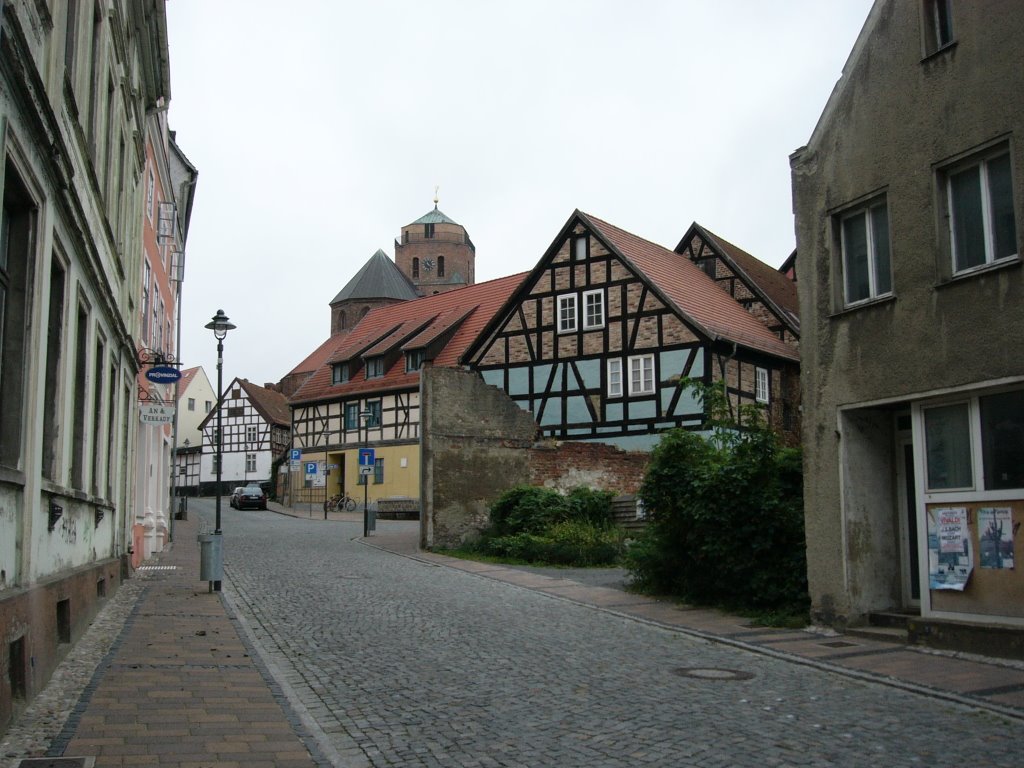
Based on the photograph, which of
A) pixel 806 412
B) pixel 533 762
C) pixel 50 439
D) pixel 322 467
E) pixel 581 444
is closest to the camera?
pixel 533 762

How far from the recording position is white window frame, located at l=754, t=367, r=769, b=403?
118 ft

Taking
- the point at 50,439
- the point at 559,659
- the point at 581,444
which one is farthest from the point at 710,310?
the point at 50,439

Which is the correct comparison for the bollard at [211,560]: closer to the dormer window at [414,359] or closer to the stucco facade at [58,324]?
the stucco facade at [58,324]

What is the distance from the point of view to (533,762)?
675 cm

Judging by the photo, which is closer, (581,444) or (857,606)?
(857,606)

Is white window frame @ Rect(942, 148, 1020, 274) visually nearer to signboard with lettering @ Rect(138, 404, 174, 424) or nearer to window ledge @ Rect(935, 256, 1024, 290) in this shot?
window ledge @ Rect(935, 256, 1024, 290)

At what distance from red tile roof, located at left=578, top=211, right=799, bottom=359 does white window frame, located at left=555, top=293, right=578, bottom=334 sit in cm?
241

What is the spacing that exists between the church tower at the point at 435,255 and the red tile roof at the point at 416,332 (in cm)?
4135

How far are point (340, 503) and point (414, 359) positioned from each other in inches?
302

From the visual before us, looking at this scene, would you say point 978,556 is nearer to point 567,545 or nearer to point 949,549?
point 949,549

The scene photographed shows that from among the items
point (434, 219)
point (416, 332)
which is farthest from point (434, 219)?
point (416, 332)

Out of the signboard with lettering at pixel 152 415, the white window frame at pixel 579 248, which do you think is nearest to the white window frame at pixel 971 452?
the signboard with lettering at pixel 152 415

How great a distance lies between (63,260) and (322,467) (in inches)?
1720

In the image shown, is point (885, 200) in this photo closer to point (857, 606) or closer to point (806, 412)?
point (806, 412)
